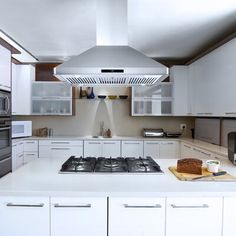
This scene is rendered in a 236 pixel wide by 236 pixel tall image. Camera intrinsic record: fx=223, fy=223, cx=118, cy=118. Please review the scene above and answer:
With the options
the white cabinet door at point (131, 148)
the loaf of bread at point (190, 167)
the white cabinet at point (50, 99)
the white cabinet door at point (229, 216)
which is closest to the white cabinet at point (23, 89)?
the white cabinet at point (50, 99)

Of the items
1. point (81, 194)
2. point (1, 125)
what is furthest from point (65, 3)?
point (81, 194)

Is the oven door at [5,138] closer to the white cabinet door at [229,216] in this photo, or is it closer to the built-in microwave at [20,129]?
the built-in microwave at [20,129]

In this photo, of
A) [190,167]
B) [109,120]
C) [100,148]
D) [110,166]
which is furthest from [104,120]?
[190,167]

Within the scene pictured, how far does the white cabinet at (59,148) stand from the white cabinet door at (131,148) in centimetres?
77

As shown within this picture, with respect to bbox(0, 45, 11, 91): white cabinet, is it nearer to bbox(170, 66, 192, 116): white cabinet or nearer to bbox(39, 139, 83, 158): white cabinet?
bbox(39, 139, 83, 158): white cabinet

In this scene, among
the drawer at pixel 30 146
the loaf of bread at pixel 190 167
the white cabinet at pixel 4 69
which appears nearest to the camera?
the loaf of bread at pixel 190 167

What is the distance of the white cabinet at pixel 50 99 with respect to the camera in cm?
422

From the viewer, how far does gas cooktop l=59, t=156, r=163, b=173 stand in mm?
1711

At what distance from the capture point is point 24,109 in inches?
163

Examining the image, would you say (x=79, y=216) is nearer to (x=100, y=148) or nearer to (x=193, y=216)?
(x=193, y=216)

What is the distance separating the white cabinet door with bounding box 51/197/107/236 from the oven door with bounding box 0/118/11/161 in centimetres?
164

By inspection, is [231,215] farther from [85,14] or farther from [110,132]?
[110,132]

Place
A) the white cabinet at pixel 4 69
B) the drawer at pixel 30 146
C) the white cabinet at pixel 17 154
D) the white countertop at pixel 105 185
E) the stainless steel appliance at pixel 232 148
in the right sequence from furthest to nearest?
the drawer at pixel 30 146, the white cabinet at pixel 17 154, the white cabinet at pixel 4 69, the stainless steel appliance at pixel 232 148, the white countertop at pixel 105 185

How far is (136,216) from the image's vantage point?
1.33 m
